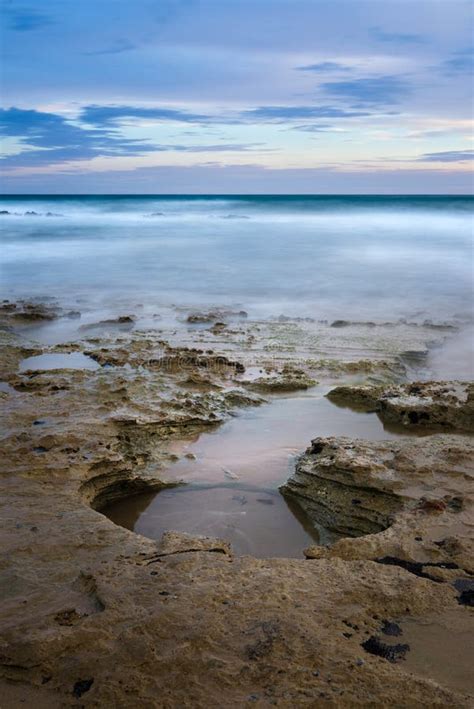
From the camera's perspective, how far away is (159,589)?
300 cm

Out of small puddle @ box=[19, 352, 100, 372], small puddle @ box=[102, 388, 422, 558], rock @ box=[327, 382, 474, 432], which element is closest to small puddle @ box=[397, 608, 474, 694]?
small puddle @ box=[102, 388, 422, 558]

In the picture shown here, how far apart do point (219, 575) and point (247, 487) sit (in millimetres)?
1553

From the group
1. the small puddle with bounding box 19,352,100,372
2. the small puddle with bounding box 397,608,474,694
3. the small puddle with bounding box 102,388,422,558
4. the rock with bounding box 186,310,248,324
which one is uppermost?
the rock with bounding box 186,310,248,324

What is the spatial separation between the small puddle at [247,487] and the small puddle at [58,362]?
2391 millimetres

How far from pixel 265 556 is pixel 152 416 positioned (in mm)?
2059

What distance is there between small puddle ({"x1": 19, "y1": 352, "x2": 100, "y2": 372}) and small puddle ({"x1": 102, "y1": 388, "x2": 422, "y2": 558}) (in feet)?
7.85

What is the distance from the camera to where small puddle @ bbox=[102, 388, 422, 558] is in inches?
161

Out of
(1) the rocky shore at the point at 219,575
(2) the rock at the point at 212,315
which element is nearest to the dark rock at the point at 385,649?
(1) the rocky shore at the point at 219,575

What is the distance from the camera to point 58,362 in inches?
303

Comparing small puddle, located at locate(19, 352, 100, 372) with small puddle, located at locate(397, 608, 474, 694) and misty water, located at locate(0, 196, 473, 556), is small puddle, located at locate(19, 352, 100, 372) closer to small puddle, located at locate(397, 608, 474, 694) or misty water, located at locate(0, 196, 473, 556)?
misty water, located at locate(0, 196, 473, 556)

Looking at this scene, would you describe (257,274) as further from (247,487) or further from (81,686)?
(81,686)

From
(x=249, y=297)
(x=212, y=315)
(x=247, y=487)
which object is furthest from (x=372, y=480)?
(x=249, y=297)

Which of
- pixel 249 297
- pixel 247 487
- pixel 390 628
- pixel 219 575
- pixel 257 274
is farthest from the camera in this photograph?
pixel 257 274

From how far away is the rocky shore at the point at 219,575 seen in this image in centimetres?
245
